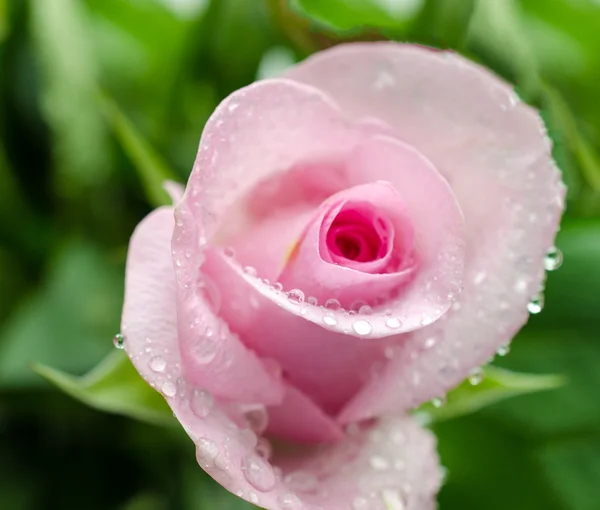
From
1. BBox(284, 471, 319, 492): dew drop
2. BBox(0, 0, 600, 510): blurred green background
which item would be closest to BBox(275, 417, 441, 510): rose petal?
BBox(284, 471, 319, 492): dew drop

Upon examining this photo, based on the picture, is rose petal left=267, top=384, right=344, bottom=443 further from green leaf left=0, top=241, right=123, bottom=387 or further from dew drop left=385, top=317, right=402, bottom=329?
green leaf left=0, top=241, right=123, bottom=387

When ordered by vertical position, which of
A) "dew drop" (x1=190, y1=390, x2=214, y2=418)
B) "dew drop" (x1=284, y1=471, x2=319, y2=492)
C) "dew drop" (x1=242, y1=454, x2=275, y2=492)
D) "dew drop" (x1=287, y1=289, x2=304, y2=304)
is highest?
"dew drop" (x1=287, y1=289, x2=304, y2=304)

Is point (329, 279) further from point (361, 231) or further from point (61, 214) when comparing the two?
point (61, 214)

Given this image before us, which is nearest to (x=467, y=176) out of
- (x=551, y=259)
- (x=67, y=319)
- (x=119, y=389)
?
(x=551, y=259)

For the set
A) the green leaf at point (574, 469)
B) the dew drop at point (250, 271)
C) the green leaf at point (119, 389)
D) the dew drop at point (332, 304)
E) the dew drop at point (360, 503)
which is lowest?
the green leaf at point (574, 469)

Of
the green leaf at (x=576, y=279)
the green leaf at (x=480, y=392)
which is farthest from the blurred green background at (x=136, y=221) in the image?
the green leaf at (x=480, y=392)

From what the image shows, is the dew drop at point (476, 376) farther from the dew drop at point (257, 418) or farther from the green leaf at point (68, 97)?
the green leaf at point (68, 97)

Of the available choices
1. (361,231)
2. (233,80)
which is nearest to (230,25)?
(233,80)
